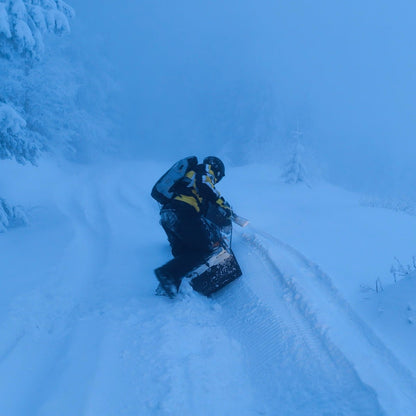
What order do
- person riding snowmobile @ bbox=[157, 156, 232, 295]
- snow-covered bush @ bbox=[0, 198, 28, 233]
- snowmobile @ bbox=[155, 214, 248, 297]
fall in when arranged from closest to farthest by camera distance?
1. snowmobile @ bbox=[155, 214, 248, 297]
2. person riding snowmobile @ bbox=[157, 156, 232, 295]
3. snow-covered bush @ bbox=[0, 198, 28, 233]

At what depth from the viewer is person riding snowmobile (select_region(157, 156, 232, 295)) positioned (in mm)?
4164

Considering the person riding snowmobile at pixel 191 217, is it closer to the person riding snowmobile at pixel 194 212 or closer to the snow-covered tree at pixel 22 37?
the person riding snowmobile at pixel 194 212

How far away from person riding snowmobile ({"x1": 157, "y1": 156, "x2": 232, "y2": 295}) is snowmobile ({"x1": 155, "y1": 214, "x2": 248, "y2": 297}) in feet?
0.05

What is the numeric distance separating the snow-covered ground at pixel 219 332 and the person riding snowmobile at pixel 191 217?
52 centimetres

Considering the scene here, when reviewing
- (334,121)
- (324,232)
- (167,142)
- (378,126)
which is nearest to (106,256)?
(324,232)

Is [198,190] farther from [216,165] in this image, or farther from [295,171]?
[295,171]

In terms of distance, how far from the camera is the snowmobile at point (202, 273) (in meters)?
4.02

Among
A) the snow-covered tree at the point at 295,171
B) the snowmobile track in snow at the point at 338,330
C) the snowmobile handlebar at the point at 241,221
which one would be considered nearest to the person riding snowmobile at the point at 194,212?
the snowmobile handlebar at the point at 241,221

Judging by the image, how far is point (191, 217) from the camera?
14.1 ft

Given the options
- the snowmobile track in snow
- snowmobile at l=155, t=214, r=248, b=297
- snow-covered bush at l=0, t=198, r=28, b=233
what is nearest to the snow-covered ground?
the snowmobile track in snow

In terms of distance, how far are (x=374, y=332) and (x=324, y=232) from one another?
350 centimetres

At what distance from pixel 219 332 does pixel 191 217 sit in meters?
1.64

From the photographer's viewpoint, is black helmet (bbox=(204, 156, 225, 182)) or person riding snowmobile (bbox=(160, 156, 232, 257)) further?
black helmet (bbox=(204, 156, 225, 182))

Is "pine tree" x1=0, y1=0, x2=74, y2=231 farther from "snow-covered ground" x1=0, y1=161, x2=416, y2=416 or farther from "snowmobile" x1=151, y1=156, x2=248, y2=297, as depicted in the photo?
"snowmobile" x1=151, y1=156, x2=248, y2=297
